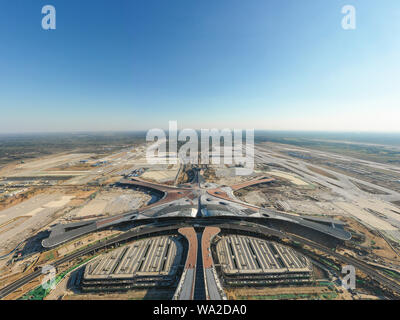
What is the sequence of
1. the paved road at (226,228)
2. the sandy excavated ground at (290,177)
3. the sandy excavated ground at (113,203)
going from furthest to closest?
the sandy excavated ground at (290,177)
the sandy excavated ground at (113,203)
the paved road at (226,228)

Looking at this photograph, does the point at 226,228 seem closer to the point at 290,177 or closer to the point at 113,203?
the point at 113,203

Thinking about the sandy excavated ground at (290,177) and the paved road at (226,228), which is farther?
the sandy excavated ground at (290,177)

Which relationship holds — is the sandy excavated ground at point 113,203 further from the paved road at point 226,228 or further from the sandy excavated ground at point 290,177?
the sandy excavated ground at point 290,177

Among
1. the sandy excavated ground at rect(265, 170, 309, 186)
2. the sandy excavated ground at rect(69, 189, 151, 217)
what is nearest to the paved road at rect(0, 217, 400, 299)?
the sandy excavated ground at rect(69, 189, 151, 217)

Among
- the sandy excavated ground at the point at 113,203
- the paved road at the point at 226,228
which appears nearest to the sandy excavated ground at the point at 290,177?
the paved road at the point at 226,228

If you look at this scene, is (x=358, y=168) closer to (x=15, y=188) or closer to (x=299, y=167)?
(x=299, y=167)

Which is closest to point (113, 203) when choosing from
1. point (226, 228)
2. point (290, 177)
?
point (226, 228)

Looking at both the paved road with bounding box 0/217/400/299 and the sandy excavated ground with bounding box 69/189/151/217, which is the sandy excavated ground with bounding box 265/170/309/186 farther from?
the sandy excavated ground with bounding box 69/189/151/217

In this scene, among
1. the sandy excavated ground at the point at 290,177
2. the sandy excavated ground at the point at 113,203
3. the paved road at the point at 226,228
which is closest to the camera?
the paved road at the point at 226,228

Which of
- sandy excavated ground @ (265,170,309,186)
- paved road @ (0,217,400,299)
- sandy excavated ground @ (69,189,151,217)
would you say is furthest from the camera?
sandy excavated ground @ (265,170,309,186)

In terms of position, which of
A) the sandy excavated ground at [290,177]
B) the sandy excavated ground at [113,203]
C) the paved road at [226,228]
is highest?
the sandy excavated ground at [290,177]

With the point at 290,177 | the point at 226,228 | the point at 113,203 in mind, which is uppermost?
the point at 290,177
